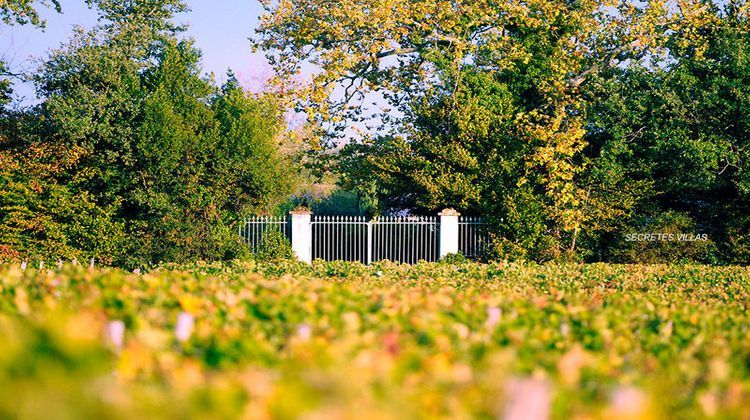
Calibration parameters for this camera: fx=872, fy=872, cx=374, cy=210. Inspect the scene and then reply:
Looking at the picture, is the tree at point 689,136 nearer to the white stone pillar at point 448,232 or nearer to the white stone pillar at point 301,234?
the white stone pillar at point 448,232

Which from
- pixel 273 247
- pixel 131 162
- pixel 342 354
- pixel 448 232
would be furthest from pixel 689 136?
pixel 342 354

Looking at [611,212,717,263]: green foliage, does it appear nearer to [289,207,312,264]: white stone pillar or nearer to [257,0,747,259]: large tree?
[257,0,747,259]: large tree

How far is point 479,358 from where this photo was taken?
3479mm

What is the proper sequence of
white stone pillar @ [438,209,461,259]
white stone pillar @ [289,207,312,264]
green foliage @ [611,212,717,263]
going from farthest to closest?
white stone pillar @ [438,209,461,259] < white stone pillar @ [289,207,312,264] < green foliage @ [611,212,717,263]

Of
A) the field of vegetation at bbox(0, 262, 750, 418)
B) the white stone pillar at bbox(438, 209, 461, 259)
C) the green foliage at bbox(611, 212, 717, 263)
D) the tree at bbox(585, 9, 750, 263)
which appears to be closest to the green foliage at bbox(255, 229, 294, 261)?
the white stone pillar at bbox(438, 209, 461, 259)

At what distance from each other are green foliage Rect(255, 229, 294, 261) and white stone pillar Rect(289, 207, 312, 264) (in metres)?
0.31

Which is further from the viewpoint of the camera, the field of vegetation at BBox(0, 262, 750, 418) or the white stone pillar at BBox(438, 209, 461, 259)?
the white stone pillar at BBox(438, 209, 461, 259)

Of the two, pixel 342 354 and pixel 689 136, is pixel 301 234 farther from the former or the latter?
pixel 342 354

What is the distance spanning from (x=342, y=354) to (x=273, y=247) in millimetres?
19685

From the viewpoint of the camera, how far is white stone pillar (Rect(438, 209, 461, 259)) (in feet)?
76.1

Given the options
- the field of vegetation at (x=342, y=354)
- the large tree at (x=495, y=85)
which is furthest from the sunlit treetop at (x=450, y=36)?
the field of vegetation at (x=342, y=354)

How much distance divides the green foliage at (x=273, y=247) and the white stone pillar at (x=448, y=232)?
4020 mm

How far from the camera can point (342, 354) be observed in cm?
287

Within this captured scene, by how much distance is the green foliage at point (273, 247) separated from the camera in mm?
22266
